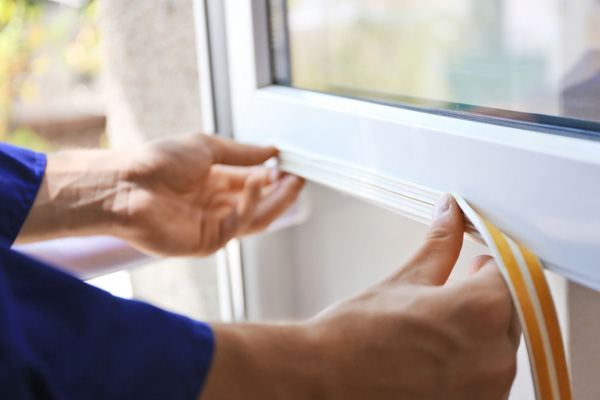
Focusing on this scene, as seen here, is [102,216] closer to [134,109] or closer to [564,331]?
[134,109]

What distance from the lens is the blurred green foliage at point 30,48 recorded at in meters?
2.28

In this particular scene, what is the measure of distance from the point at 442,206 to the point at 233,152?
0.89ft

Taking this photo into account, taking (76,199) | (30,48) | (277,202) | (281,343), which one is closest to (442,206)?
(281,343)

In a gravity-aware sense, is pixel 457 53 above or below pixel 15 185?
above

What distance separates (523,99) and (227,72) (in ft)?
1.30

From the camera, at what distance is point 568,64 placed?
14.7 inches

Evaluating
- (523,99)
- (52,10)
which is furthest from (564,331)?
(52,10)

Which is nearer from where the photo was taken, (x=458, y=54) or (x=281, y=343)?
(x=281, y=343)

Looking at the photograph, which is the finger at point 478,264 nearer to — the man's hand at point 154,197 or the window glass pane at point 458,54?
the window glass pane at point 458,54

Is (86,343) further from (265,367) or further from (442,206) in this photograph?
(442,206)

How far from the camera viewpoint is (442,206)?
40cm

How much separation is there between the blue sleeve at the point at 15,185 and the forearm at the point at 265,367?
0.31m

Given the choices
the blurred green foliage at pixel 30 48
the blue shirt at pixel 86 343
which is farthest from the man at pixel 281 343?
the blurred green foliage at pixel 30 48

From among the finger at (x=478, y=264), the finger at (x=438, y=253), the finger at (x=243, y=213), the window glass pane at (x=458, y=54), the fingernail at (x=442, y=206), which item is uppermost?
the window glass pane at (x=458, y=54)
